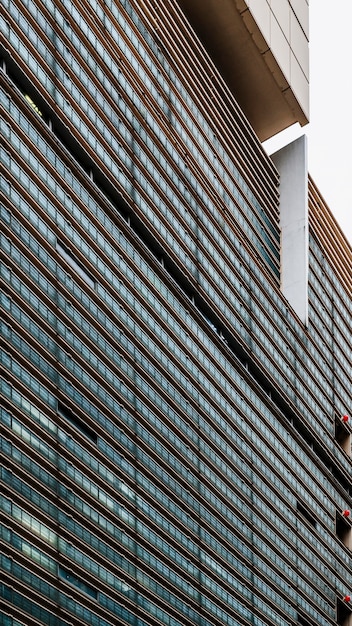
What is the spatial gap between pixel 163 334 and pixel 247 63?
111ft

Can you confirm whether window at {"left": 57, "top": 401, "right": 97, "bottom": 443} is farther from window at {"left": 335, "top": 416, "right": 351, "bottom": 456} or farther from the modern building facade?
window at {"left": 335, "top": 416, "right": 351, "bottom": 456}

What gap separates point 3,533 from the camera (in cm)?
6662

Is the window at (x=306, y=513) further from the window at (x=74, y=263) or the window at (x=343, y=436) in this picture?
the window at (x=74, y=263)

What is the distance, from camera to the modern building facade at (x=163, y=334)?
73812mm

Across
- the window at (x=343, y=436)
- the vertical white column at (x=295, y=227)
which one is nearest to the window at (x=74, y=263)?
the vertical white column at (x=295, y=227)

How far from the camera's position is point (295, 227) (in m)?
123

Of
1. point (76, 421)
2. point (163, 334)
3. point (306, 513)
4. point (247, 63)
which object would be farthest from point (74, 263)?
point (306, 513)

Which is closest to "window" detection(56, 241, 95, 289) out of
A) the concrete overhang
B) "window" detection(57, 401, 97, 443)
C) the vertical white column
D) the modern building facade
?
the modern building facade

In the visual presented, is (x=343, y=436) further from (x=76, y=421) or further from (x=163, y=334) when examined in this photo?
(x=76, y=421)

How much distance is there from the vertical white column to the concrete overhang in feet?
11.6

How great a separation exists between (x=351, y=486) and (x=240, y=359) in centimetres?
3189

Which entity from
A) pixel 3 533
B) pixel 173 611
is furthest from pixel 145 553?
pixel 3 533

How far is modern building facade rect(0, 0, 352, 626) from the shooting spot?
73.8m

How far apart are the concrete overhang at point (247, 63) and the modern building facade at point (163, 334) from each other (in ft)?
0.85
